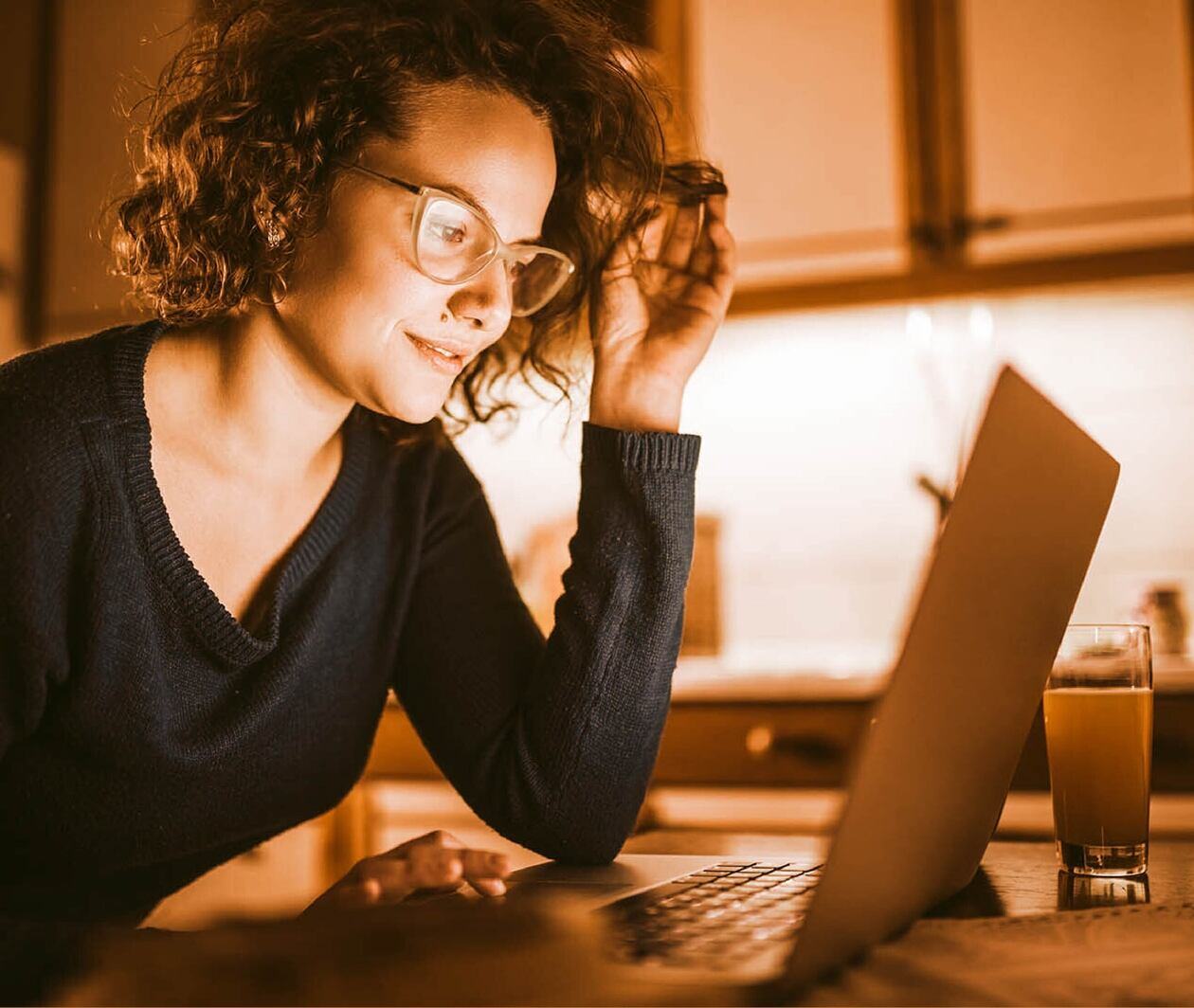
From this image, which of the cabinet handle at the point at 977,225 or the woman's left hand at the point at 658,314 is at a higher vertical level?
the cabinet handle at the point at 977,225

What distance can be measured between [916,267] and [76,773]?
72.4 inches

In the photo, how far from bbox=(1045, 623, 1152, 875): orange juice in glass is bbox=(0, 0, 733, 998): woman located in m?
0.32

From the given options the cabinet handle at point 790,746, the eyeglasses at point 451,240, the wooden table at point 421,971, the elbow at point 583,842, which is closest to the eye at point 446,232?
the eyeglasses at point 451,240

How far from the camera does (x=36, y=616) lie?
33.1 inches

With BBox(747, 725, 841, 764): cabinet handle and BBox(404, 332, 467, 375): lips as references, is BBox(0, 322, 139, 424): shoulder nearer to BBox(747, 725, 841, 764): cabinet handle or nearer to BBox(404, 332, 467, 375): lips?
BBox(404, 332, 467, 375): lips

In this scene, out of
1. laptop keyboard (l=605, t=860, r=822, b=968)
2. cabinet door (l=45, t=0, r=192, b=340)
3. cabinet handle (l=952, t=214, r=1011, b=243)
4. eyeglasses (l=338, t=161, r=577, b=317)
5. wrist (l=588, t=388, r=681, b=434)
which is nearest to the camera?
laptop keyboard (l=605, t=860, r=822, b=968)

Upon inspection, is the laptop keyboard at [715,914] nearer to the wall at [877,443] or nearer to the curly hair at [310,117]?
the curly hair at [310,117]

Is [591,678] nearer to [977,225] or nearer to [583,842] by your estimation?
[583,842]

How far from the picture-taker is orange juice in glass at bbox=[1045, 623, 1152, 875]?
747 millimetres

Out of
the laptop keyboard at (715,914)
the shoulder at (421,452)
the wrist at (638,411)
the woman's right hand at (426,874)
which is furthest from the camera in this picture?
the shoulder at (421,452)

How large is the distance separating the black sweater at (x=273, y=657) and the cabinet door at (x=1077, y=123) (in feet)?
5.04

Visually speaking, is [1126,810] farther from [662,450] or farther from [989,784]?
[662,450]

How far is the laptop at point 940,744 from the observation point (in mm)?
480

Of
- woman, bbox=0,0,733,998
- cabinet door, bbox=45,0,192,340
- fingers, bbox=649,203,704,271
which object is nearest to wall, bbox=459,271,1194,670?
cabinet door, bbox=45,0,192,340
